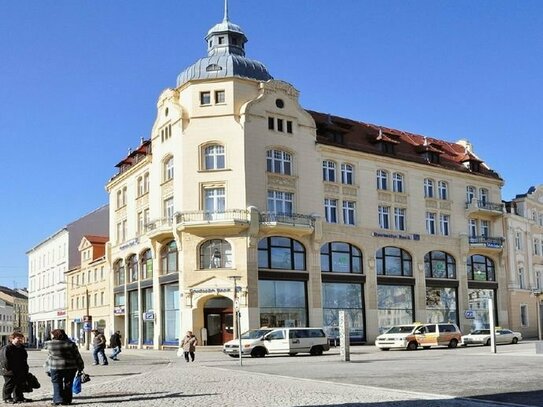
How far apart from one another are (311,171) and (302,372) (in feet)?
94.4

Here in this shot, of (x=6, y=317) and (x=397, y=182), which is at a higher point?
(x=397, y=182)

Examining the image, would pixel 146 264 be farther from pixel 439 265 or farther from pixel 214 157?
pixel 439 265

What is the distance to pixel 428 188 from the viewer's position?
187ft

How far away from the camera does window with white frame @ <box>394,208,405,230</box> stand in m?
54.4

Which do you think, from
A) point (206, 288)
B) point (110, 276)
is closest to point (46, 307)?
point (110, 276)

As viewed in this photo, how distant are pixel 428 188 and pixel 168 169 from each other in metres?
20.3

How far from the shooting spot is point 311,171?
50031 mm

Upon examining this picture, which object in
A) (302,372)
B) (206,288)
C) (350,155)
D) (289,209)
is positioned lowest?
(302,372)

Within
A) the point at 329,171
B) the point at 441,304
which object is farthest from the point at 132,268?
the point at 441,304

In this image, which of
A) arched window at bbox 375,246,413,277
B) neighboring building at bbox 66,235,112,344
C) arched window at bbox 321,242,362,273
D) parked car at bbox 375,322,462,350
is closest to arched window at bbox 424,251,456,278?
arched window at bbox 375,246,413,277

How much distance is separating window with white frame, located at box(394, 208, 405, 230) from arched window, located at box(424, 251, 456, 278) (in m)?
3.13

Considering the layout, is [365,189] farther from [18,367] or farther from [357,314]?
[18,367]

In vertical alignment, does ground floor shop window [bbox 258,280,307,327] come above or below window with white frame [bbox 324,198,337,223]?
below

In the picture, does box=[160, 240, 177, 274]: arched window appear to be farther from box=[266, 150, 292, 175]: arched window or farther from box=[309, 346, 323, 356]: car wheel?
box=[309, 346, 323, 356]: car wheel
